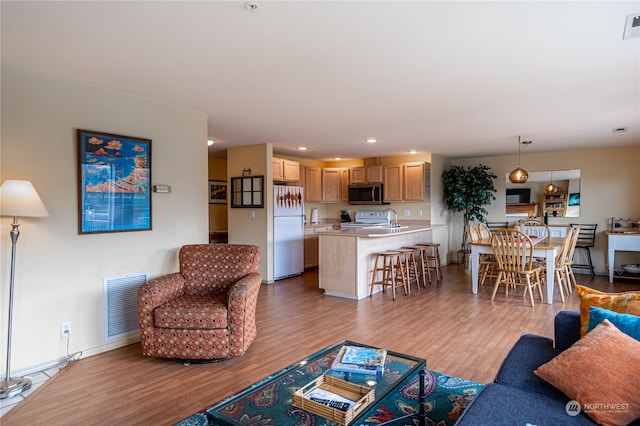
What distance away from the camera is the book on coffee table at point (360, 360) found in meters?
1.95

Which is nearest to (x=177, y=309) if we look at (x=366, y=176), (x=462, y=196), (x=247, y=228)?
(x=247, y=228)

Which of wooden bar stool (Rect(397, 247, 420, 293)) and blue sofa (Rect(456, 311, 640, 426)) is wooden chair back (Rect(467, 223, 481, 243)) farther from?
blue sofa (Rect(456, 311, 640, 426))

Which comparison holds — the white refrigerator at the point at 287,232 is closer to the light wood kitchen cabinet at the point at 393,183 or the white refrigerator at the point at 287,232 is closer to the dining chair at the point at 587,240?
the light wood kitchen cabinet at the point at 393,183

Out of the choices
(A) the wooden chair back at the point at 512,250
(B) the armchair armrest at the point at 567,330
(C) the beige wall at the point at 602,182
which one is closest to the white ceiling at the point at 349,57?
(A) the wooden chair back at the point at 512,250

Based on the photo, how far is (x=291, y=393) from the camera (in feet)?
6.08

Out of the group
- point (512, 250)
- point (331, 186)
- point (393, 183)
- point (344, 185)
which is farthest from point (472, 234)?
point (331, 186)

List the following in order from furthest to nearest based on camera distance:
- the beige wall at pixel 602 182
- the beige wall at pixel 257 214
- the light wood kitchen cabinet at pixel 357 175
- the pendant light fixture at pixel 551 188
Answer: the light wood kitchen cabinet at pixel 357 175 → the pendant light fixture at pixel 551 188 → the beige wall at pixel 602 182 → the beige wall at pixel 257 214

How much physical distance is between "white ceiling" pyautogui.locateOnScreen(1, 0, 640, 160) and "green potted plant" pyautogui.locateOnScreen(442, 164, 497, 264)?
9.62ft

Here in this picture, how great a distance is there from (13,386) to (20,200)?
1.26 metres

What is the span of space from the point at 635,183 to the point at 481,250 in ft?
11.6

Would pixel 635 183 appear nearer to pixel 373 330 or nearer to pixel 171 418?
pixel 373 330

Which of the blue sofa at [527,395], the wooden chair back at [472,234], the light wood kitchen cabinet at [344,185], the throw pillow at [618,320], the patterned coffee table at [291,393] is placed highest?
the light wood kitchen cabinet at [344,185]

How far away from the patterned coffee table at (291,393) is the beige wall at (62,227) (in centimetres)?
206

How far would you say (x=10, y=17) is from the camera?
6.82 feet
